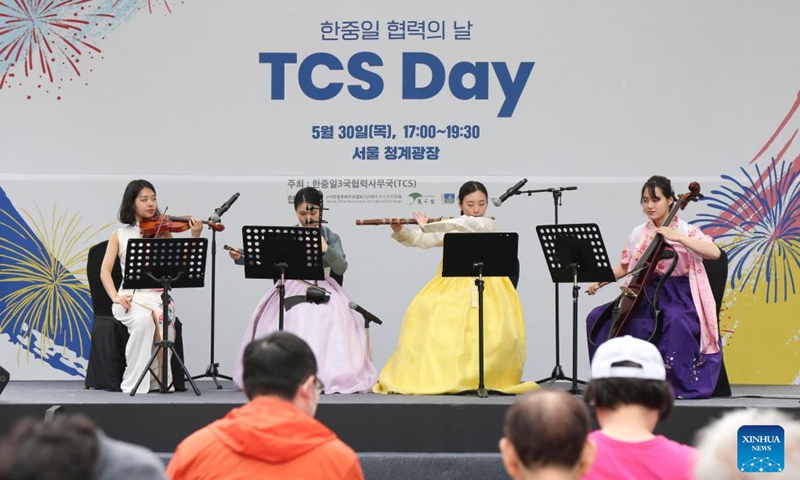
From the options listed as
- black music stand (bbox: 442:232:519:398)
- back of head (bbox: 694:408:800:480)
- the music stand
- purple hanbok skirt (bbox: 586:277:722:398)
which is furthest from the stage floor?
back of head (bbox: 694:408:800:480)

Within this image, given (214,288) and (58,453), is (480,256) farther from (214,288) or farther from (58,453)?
(58,453)

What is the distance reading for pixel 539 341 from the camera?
757 centimetres

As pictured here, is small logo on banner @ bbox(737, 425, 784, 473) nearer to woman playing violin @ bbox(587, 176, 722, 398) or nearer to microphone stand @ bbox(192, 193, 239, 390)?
woman playing violin @ bbox(587, 176, 722, 398)

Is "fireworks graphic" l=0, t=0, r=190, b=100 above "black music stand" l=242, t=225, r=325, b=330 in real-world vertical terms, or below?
above

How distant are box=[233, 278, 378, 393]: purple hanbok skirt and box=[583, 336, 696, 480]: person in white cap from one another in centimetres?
366

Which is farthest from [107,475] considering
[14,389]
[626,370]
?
[14,389]

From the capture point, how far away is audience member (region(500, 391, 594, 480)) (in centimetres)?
205

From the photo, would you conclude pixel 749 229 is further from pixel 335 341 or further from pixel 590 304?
pixel 335 341

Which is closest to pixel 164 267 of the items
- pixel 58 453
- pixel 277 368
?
pixel 277 368

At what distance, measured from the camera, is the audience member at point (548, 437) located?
2.05m

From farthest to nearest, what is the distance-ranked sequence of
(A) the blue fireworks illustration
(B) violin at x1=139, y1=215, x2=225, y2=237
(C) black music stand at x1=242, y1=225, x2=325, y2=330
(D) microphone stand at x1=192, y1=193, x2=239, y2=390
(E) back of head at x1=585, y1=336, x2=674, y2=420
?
(A) the blue fireworks illustration, (D) microphone stand at x1=192, y1=193, x2=239, y2=390, (B) violin at x1=139, y1=215, x2=225, y2=237, (C) black music stand at x1=242, y1=225, x2=325, y2=330, (E) back of head at x1=585, y1=336, x2=674, y2=420

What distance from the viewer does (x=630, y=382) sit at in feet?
8.09

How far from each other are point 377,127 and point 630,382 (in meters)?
5.31

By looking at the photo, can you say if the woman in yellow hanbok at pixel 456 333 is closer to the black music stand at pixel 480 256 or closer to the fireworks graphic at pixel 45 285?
the black music stand at pixel 480 256
